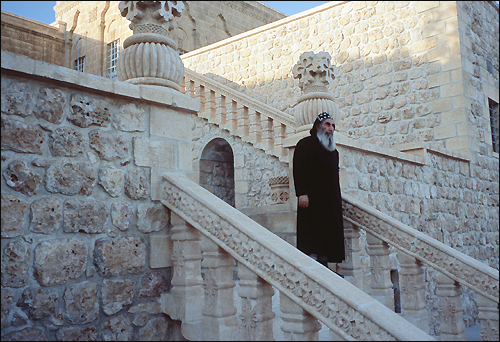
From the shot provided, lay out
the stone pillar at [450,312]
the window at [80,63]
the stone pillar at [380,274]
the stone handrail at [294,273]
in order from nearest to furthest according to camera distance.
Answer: the stone handrail at [294,273], the stone pillar at [450,312], the stone pillar at [380,274], the window at [80,63]

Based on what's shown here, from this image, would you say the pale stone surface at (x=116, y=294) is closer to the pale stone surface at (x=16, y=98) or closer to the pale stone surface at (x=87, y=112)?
the pale stone surface at (x=87, y=112)

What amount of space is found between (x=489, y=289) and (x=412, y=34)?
23.8ft

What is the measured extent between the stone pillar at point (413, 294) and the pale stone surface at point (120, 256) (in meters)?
2.33

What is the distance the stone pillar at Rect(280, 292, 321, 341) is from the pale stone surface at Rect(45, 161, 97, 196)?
162 centimetres

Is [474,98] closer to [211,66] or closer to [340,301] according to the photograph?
[211,66]

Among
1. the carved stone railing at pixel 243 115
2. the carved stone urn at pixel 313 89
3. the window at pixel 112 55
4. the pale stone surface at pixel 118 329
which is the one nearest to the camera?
the pale stone surface at pixel 118 329

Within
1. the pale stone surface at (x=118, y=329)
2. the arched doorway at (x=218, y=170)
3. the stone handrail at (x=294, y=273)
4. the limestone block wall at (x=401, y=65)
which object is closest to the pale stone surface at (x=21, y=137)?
the stone handrail at (x=294, y=273)

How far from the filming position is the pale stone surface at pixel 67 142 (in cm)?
306

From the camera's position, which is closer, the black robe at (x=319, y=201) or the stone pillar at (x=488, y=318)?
the stone pillar at (x=488, y=318)

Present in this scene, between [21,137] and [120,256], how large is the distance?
1.09 meters

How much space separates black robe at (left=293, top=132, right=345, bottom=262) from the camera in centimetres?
422

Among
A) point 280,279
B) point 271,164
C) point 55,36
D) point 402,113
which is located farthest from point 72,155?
point 55,36

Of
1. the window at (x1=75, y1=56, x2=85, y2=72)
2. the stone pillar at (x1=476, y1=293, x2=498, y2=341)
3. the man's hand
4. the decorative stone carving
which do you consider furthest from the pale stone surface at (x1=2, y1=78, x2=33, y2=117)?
the window at (x1=75, y1=56, x2=85, y2=72)

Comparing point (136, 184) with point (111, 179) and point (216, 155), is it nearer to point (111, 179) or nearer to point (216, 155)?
point (111, 179)
